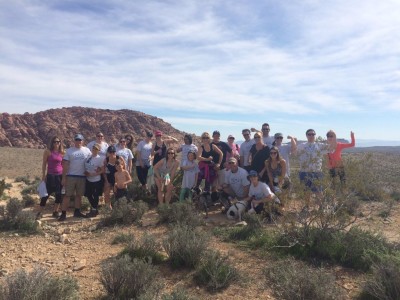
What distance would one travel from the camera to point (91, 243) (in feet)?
20.2

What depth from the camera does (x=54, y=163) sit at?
7.64 meters

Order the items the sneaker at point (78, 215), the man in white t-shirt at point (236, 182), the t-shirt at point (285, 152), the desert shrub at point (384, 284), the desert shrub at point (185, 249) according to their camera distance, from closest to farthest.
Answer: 1. the desert shrub at point (384, 284)
2. the desert shrub at point (185, 249)
3. the man in white t-shirt at point (236, 182)
4. the sneaker at point (78, 215)
5. the t-shirt at point (285, 152)

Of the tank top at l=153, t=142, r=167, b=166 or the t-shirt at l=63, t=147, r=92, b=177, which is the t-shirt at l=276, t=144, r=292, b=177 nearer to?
the tank top at l=153, t=142, r=167, b=166

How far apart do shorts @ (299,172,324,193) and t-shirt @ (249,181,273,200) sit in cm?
124

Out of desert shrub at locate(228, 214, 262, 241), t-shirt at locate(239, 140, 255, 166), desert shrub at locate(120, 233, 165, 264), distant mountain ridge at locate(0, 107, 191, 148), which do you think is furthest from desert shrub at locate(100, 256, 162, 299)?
distant mountain ridge at locate(0, 107, 191, 148)

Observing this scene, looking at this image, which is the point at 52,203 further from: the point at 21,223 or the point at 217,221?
the point at 217,221

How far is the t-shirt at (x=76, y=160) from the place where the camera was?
7.65 m

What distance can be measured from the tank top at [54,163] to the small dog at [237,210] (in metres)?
3.82

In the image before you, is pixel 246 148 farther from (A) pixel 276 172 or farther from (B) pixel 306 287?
(B) pixel 306 287

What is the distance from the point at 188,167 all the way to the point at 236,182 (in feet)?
3.81

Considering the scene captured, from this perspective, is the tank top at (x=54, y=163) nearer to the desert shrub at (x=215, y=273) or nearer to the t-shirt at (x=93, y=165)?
the t-shirt at (x=93, y=165)

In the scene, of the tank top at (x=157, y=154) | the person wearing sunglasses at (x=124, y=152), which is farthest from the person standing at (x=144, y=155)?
the person wearing sunglasses at (x=124, y=152)

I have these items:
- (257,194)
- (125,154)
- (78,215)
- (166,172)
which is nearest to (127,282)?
(257,194)

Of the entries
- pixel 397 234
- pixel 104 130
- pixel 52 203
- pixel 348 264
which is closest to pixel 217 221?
pixel 348 264
